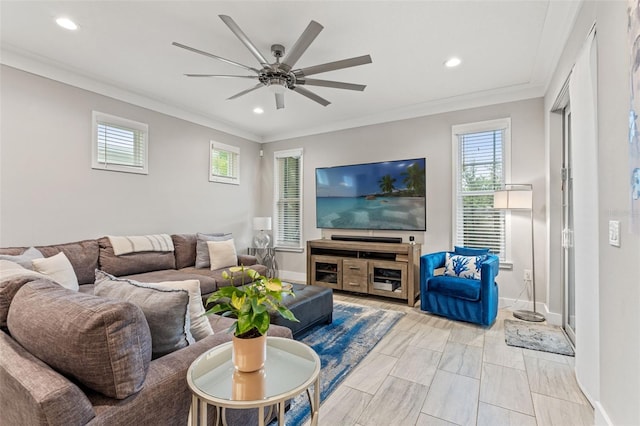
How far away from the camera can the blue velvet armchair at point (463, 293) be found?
124 inches

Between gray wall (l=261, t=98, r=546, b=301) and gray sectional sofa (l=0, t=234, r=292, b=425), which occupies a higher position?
gray wall (l=261, t=98, r=546, b=301)

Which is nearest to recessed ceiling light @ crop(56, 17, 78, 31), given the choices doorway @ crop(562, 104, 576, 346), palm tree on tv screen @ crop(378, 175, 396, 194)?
palm tree on tv screen @ crop(378, 175, 396, 194)

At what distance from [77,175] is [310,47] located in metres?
2.96

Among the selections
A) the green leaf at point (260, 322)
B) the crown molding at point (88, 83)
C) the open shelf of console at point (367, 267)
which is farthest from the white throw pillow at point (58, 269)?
the open shelf of console at point (367, 267)

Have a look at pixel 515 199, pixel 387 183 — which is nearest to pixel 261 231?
pixel 387 183

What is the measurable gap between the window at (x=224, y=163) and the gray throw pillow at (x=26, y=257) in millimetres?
2490

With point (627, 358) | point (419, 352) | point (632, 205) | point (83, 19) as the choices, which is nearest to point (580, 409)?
point (627, 358)

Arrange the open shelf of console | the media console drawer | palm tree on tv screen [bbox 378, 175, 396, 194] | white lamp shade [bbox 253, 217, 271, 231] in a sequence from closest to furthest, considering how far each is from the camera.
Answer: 1. the open shelf of console
2. the media console drawer
3. palm tree on tv screen [bbox 378, 175, 396, 194]
4. white lamp shade [bbox 253, 217, 271, 231]

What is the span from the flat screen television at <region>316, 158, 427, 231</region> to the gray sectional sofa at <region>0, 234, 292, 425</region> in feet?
12.0

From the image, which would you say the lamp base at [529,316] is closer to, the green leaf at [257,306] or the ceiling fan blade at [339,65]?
the ceiling fan blade at [339,65]

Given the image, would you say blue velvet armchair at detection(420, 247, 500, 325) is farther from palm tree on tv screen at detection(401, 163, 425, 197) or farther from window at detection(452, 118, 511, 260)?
palm tree on tv screen at detection(401, 163, 425, 197)

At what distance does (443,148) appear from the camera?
4223 mm

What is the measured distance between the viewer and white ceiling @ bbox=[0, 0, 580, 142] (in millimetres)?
2322

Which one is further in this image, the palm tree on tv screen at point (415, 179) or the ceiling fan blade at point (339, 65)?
the palm tree on tv screen at point (415, 179)
